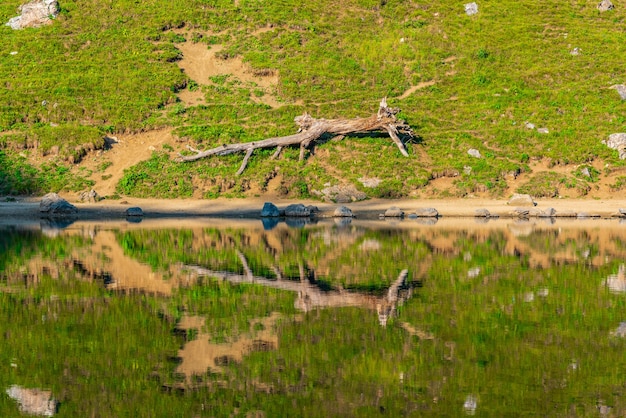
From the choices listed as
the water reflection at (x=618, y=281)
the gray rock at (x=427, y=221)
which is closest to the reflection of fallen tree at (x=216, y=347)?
the water reflection at (x=618, y=281)

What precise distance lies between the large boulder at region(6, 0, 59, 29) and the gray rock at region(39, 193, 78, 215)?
3329 cm

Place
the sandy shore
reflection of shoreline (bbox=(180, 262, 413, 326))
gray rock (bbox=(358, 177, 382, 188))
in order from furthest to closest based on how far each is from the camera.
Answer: gray rock (bbox=(358, 177, 382, 188)), the sandy shore, reflection of shoreline (bbox=(180, 262, 413, 326))

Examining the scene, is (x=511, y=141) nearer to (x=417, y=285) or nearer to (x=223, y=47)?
(x=223, y=47)

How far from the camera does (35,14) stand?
73.7 m

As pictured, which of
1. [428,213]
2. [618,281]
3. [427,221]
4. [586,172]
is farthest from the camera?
[586,172]

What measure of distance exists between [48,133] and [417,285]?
127ft

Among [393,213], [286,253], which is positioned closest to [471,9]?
[393,213]

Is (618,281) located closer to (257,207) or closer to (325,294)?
(325,294)

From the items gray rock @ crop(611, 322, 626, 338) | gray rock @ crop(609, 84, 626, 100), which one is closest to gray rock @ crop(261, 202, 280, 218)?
gray rock @ crop(611, 322, 626, 338)

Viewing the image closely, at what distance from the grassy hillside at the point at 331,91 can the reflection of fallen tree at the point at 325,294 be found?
2586cm

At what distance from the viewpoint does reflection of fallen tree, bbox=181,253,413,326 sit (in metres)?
17.5

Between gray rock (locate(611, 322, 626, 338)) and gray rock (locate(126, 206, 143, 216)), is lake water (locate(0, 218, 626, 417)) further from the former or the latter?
gray rock (locate(126, 206, 143, 216))

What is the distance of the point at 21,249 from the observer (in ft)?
92.4

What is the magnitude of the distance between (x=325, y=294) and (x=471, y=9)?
198 ft
